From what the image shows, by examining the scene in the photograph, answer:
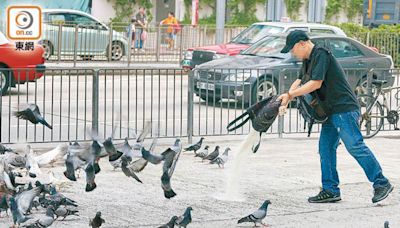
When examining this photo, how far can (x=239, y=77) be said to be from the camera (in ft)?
48.8

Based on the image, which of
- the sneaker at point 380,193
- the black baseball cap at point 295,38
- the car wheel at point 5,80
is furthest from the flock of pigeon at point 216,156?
the sneaker at point 380,193

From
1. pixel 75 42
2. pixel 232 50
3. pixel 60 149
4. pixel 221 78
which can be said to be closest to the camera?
pixel 60 149

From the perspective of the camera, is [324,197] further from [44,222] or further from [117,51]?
[117,51]

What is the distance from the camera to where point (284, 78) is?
49.8ft

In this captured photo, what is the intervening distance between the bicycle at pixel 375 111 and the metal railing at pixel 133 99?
1.45 ft

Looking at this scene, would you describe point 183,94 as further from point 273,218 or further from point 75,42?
point 75,42

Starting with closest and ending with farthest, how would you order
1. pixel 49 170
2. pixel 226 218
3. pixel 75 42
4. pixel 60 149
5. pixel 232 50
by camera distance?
pixel 226 218 → pixel 60 149 → pixel 49 170 → pixel 232 50 → pixel 75 42

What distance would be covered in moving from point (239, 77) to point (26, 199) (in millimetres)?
6949

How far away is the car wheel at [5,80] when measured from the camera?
498 inches

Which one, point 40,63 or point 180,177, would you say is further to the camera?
point 40,63

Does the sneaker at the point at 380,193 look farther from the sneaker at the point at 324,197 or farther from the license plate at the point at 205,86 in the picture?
the license plate at the point at 205,86

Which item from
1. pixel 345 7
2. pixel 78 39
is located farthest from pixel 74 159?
pixel 345 7

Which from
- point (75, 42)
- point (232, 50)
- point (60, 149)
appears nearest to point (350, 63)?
point (232, 50)

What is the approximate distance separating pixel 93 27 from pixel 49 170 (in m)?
18.5
